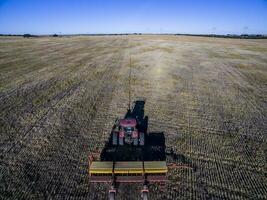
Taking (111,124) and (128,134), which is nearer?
(128,134)

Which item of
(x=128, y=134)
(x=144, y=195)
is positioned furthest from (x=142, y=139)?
(x=144, y=195)

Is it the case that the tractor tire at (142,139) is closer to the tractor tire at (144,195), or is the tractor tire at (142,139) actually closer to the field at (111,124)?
the field at (111,124)

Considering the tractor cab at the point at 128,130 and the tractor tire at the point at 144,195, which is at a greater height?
the tractor cab at the point at 128,130

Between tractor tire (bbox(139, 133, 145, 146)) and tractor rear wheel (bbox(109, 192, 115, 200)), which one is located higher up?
tractor tire (bbox(139, 133, 145, 146))

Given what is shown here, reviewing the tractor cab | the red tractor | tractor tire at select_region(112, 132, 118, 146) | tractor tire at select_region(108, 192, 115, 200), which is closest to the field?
tractor tire at select_region(108, 192, 115, 200)

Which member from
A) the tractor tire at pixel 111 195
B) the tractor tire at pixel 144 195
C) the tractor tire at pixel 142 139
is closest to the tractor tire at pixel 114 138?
the tractor tire at pixel 142 139

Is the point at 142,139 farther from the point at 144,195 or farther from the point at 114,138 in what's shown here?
the point at 144,195

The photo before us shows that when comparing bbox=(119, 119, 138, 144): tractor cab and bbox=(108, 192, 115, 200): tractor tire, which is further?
bbox=(119, 119, 138, 144): tractor cab

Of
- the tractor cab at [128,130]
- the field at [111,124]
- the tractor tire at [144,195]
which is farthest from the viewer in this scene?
the tractor cab at [128,130]

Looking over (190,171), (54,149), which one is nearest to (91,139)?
(54,149)

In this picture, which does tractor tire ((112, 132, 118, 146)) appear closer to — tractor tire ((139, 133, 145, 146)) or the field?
the field

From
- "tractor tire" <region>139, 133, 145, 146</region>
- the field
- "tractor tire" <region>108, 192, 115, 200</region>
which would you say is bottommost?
the field
